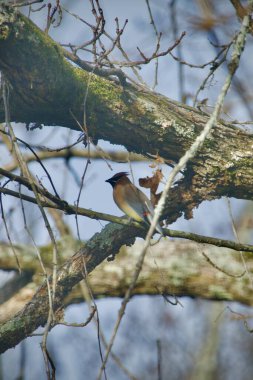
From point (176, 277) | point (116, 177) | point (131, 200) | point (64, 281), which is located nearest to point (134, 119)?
point (131, 200)

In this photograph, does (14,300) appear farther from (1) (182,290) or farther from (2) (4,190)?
(2) (4,190)

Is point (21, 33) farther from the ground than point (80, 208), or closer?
farther from the ground

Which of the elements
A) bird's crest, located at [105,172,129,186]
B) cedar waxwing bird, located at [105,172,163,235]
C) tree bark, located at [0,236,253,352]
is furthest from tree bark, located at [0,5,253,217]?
tree bark, located at [0,236,253,352]

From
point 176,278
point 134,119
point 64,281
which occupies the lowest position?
point 64,281

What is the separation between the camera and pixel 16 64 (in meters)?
4.15

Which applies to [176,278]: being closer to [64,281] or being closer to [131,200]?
[131,200]

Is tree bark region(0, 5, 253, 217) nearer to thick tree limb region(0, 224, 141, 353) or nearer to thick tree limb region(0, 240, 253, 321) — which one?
thick tree limb region(0, 224, 141, 353)

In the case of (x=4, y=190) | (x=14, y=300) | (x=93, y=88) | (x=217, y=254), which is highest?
(x=217, y=254)

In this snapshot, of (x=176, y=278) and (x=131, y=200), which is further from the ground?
Answer: (x=176, y=278)

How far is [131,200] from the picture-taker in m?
4.83

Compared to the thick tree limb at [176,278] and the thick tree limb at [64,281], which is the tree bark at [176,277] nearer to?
the thick tree limb at [176,278]

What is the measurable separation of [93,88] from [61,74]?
28 centimetres

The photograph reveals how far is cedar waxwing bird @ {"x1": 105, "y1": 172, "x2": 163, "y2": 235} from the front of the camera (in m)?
4.56

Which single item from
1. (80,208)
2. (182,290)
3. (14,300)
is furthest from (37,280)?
(80,208)
